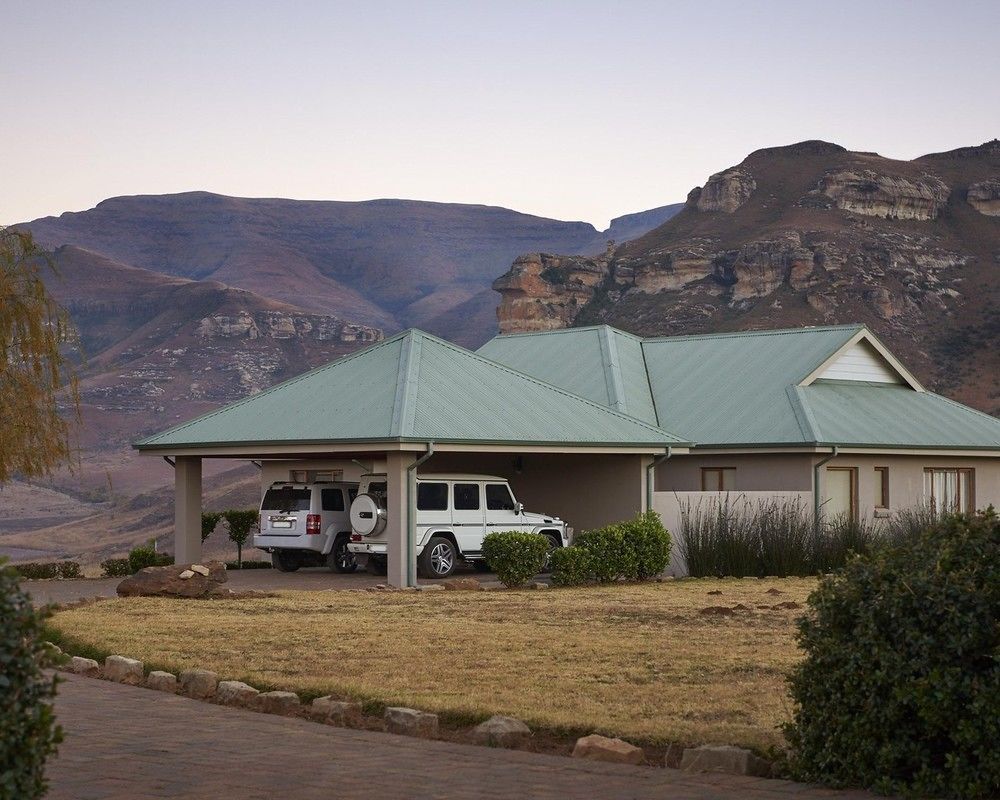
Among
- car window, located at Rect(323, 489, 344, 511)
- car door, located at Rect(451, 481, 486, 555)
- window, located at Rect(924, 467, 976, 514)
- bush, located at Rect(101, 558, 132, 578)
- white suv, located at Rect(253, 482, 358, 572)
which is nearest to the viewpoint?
car door, located at Rect(451, 481, 486, 555)

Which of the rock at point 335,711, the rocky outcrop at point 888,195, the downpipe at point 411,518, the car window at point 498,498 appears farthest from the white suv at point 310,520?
the rocky outcrop at point 888,195

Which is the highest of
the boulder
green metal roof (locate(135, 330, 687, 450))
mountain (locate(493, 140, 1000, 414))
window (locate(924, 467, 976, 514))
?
mountain (locate(493, 140, 1000, 414))

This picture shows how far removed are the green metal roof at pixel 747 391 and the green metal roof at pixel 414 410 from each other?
2.58 metres

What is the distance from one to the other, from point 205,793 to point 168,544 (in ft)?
242

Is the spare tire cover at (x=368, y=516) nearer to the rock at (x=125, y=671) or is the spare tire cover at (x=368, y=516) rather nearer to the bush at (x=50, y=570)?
the bush at (x=50, y=570)

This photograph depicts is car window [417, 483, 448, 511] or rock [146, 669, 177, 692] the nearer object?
rock [146, 669, 177, 692]

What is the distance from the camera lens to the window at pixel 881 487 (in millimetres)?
33000

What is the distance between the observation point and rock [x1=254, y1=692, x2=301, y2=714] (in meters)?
11.2

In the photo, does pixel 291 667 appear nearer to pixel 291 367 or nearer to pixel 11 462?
pixel 11 462

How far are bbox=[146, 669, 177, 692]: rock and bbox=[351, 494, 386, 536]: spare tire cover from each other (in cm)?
1255

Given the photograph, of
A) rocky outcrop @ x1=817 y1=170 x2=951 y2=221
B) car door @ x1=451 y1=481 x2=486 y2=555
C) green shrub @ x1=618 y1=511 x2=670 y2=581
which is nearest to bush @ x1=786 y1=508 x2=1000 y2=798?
green shrub @ x1=618 y1=511 x2=670 y2=581

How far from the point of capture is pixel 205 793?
8.08 metres

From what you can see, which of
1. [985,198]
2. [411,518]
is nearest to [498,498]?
[411,518]

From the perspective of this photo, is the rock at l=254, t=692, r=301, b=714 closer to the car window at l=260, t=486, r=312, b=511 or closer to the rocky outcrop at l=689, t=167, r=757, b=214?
the car window at l=260, t=486, r=312, b=511
